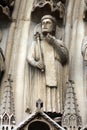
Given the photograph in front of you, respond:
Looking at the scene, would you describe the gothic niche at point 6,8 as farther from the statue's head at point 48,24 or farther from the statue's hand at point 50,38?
the statue's hand at point 50,38

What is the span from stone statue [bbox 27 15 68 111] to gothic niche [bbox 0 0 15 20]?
1.37ft

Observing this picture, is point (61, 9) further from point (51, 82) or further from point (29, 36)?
point (51, 82)

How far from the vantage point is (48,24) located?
19.1 ft

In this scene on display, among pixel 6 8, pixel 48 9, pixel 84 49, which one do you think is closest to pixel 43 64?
pixel 84 49

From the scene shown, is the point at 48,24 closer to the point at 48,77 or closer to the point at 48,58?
the point at 48,58

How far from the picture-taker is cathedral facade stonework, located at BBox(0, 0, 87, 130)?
204 inches

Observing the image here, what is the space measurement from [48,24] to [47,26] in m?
0.03

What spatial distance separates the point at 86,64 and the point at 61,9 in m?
0.77

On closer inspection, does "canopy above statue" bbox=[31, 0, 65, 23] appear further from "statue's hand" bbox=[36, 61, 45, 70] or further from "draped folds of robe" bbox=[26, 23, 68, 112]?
"statue's hand" bbox=[36, 61, 45, 70]

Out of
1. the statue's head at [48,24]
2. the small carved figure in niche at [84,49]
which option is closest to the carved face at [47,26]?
the statue's head at [48,24]

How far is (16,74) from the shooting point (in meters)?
5.73

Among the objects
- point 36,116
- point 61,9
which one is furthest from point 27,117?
Result: point 61,9

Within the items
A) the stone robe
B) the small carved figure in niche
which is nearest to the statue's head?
the stone robe

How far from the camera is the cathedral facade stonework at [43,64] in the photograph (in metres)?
5.17
